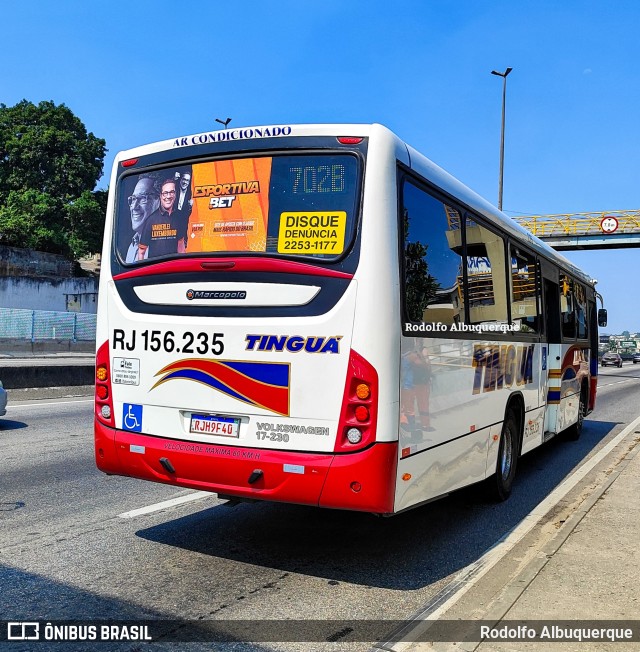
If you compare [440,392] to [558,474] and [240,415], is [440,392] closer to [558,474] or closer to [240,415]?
[240,415]

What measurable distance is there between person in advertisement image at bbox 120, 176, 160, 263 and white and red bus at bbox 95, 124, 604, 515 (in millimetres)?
16

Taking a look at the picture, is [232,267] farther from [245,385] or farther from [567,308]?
[567,308]

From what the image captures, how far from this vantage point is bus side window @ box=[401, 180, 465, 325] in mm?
5090

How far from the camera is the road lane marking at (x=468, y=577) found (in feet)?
12.8

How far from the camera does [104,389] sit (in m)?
5.61

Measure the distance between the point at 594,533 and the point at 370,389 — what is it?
2.76 meters

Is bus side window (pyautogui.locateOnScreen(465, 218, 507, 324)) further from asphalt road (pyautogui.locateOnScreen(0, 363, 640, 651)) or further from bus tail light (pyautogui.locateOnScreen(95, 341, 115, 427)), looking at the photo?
bus tail light (pyautogui.locateOnScreen(95, 341, 115, 427))

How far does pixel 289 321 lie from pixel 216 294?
0.64 metres

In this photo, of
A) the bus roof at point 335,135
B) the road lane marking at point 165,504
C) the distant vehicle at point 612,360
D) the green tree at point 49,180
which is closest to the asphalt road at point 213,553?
the road lane marking at point 165,504

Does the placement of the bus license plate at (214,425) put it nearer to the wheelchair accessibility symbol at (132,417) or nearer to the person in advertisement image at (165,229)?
the wheelchair accessibility symbol at (132,417)

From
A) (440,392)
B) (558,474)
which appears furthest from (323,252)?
(558,474)

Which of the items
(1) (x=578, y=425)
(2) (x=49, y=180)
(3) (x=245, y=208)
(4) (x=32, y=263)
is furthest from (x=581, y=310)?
(2) (x=49, y=180)

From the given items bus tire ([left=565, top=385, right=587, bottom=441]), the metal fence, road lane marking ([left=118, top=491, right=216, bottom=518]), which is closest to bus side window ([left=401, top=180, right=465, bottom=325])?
road lane marking ([left=118, top=491, right=216, bottom=518])

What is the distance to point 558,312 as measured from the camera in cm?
999
